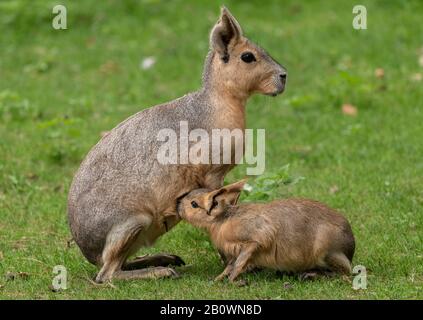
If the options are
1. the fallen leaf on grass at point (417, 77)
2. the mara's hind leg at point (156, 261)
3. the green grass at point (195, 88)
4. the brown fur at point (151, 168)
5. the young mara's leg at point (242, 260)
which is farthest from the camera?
the fallen leaf on grass at point (417, 77)

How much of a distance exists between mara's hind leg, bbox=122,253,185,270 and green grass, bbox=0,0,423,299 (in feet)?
0.49

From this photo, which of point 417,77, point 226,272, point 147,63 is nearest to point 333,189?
point 226,272

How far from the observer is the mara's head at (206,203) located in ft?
22.0

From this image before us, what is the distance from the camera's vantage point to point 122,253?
22.3 ft

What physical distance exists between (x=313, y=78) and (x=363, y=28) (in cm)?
146

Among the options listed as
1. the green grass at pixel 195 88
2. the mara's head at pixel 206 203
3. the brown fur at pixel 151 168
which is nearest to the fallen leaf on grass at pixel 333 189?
the green grass at pixel 195 88

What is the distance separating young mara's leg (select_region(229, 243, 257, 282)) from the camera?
6.53 m

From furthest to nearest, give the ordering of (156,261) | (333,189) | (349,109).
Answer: (349,109) < (333,189) < (156,261)

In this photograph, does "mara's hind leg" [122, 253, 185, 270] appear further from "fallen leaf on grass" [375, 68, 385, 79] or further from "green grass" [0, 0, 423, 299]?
"fallen leaf on grass" [375, 68, 385, 79]

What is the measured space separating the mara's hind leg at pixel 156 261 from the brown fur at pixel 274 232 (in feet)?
1.82

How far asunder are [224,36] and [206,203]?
4.02 feet

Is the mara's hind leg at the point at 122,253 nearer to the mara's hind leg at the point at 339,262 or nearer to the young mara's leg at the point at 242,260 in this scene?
the young mara's leg at the point at 242,260

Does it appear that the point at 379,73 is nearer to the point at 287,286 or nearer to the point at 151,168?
the point at 151,168
